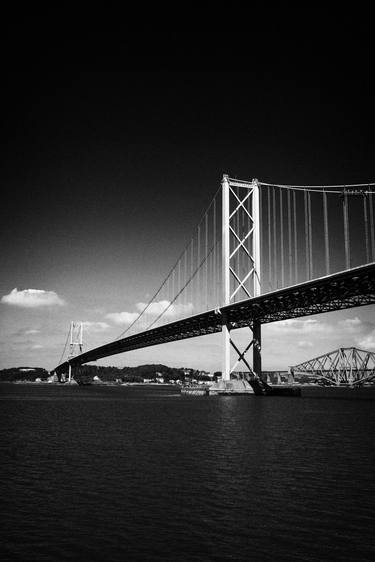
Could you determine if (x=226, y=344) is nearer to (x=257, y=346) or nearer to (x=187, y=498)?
(x=257, y=346)

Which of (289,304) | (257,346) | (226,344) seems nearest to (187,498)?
(289,304)

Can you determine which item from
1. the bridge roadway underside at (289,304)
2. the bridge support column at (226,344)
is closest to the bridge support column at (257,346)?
the bridge roadway underside at (289,304)

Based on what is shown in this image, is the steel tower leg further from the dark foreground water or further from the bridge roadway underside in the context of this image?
the dark foreground water

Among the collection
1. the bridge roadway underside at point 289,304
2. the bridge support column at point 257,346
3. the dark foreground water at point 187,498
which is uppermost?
the bridge roadway underside at point 289,304

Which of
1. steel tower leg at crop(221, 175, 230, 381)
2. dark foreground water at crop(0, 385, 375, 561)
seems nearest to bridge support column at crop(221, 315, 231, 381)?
steel tower leg at crop(221, 175, 230, 381)

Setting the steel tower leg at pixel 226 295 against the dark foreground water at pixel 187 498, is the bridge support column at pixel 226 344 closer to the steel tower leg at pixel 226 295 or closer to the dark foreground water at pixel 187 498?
the steel tower leg at pixel 226 295

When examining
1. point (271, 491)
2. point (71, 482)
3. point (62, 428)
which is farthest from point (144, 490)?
point (62, 428)
